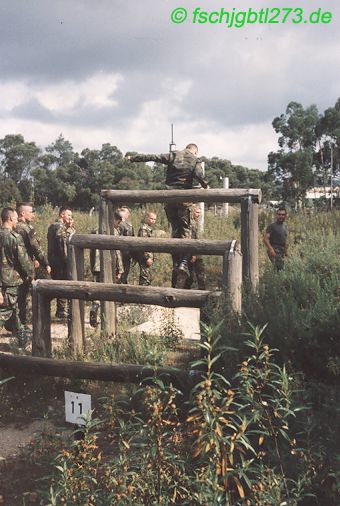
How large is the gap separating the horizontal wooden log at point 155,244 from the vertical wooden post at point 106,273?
0.70 meters

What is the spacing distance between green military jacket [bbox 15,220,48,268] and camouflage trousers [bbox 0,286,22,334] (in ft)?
2.25

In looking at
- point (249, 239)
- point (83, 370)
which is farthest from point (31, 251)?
point (83, 370)

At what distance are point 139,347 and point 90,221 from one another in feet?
31.6

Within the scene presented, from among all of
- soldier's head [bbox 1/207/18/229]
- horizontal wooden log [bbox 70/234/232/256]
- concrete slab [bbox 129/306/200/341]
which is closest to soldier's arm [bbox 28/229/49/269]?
soldier's head [bbox 1/207/18/229]

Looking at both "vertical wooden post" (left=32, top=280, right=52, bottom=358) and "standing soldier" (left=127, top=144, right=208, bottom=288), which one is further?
"standing soldier" (left=127, top=144, right=208, bottom=288)

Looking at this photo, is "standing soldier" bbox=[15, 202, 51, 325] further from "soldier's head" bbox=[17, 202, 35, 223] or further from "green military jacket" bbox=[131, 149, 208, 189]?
"green military jacket" bbox=[131, 149, 208, 189]

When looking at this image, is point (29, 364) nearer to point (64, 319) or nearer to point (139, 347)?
point (139, 347)

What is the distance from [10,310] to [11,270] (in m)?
0.51

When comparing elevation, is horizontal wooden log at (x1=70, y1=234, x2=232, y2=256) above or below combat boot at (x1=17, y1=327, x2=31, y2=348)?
above

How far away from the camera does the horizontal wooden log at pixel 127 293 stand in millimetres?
4477

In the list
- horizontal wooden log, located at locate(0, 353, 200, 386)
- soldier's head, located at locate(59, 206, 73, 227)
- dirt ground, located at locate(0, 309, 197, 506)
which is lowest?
dirt ground, located at locate(0, 309, 197, 506)

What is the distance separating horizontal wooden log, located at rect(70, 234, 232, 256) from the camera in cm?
511

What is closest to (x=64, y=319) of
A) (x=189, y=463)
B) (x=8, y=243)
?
(x=8, y=243)

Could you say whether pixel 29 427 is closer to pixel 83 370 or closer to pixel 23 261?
pixel 83 370
